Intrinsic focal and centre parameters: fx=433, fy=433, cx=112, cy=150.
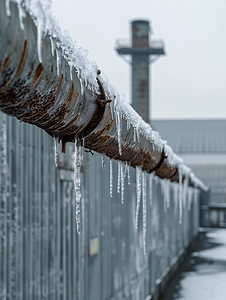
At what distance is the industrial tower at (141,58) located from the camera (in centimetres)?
2328

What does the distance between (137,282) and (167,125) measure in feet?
111

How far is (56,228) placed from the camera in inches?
162

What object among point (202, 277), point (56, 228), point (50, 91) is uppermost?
point (50, 91)

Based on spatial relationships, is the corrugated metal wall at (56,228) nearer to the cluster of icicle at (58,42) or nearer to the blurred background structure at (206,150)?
the cluster of icicle at (58,42)

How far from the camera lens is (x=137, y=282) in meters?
6.93

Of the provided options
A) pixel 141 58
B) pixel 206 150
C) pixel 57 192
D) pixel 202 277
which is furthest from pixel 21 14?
pixel 206 150

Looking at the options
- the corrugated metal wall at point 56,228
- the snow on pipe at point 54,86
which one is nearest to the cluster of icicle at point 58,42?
the snow on pipe at point 54,86

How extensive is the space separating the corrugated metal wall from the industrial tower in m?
16.7

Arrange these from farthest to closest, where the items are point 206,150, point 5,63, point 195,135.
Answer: point 195,135 < point 206,150 < point 5,63

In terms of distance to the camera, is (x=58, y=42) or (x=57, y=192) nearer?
(x=58, y=42)

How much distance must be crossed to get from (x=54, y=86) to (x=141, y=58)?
24.0m

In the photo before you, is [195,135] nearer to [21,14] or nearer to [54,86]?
[54,86]

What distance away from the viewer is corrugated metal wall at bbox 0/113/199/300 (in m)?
3.32

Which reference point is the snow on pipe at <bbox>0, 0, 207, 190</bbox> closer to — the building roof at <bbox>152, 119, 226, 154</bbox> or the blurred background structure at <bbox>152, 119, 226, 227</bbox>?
the blurred background structure at <bbox>152, 119, 226, 227</bbox>
